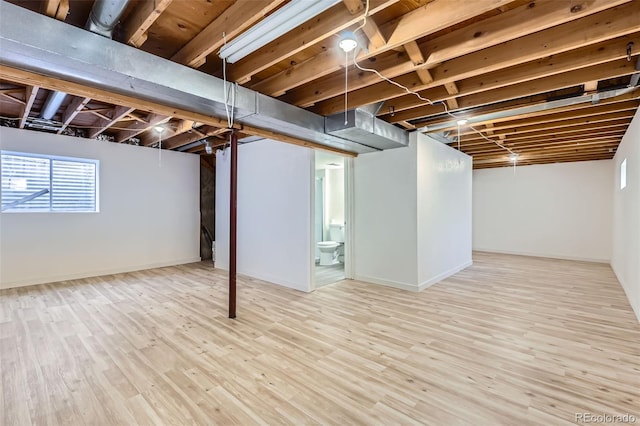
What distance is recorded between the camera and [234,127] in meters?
3.23

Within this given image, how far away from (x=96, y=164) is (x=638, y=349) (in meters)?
7.64

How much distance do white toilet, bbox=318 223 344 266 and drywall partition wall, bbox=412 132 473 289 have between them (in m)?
2.07

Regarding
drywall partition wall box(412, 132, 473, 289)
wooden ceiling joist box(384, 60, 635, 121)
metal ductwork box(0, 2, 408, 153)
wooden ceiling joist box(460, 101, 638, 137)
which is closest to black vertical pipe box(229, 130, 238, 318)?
metal ductwork box(0, 2, 408, 153)

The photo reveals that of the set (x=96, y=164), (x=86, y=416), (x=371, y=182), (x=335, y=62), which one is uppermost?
(x=335, y=62)

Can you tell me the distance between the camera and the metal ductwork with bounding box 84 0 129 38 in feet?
5.59

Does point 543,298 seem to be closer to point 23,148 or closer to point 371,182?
point 371,182

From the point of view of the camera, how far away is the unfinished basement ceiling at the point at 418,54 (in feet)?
6.17

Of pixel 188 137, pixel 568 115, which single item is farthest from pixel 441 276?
pixel 188 137

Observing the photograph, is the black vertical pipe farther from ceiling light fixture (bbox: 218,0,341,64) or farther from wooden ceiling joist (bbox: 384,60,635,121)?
wooden ceiling joist (bbox: 384,60,635,121)

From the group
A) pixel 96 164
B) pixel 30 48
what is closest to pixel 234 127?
pixel 30 48

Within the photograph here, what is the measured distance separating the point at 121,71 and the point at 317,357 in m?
2.61

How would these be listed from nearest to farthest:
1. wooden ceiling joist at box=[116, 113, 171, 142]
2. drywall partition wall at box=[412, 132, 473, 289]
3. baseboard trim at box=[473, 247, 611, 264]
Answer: wooden ceiling joist at box=[116, 113, 171, 142], drywall partition wall at box=[412, 132, 473, 289], baseboard trim at box=[473, 247, 611, 264]

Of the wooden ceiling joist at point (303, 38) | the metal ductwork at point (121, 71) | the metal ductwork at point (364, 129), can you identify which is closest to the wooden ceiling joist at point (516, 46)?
the metal ductwork at point (364, 129)

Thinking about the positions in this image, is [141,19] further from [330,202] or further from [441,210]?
[330,202]
